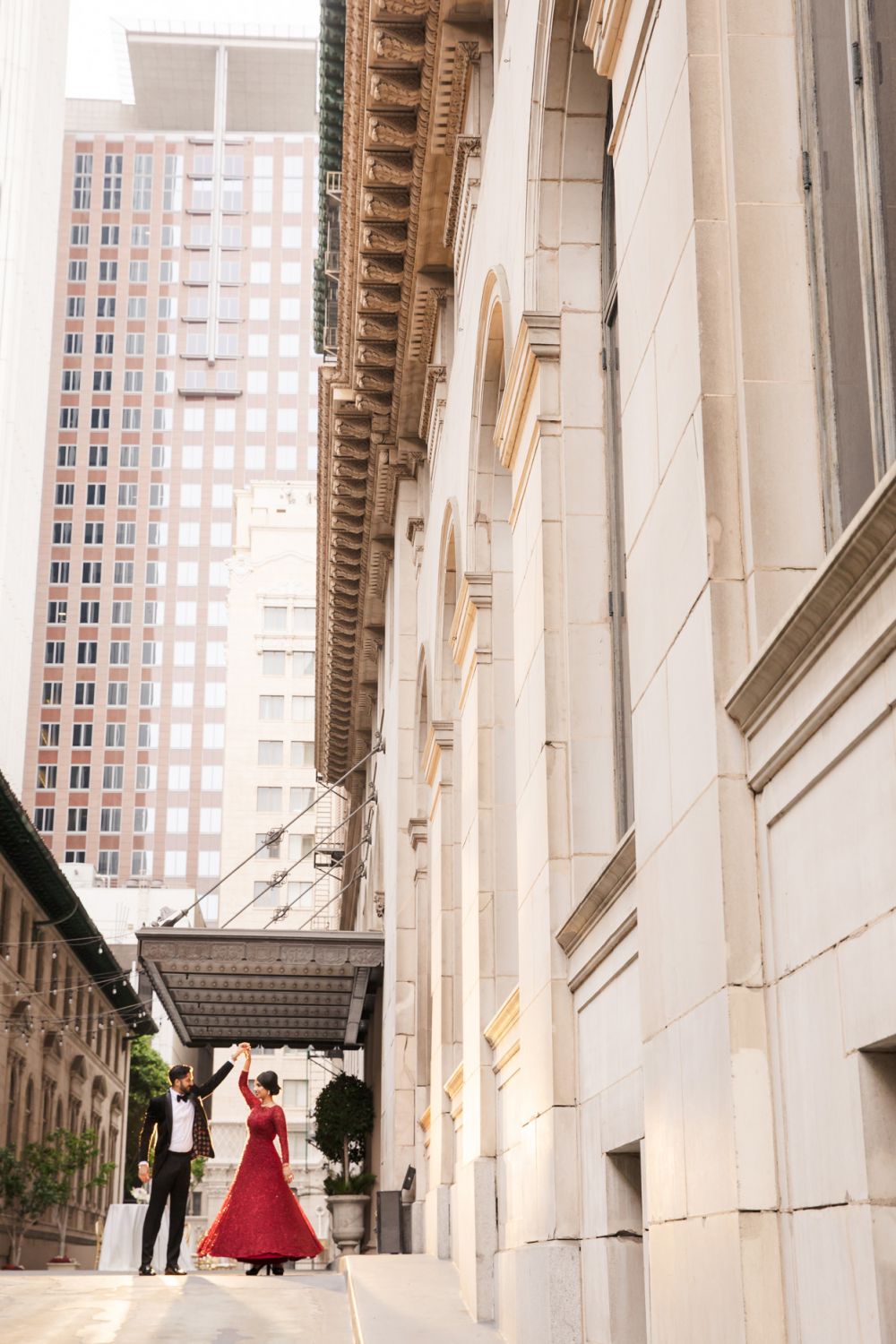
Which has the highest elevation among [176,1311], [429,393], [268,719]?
[268,719]

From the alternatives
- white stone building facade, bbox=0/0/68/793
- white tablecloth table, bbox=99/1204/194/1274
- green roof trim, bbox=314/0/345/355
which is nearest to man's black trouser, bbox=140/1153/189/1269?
white tablecloth table, bbox=99/1204/194/1274

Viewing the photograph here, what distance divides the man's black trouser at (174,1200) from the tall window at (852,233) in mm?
11696

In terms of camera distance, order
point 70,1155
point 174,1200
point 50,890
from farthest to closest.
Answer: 1. point 50,890
2. point 70,1155
3. point 174,1200

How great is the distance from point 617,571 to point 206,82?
505ft

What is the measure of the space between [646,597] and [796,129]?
1583 millimetres

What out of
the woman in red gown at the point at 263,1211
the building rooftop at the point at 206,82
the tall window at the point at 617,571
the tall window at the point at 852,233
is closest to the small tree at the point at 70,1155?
the woman in red gown at the point at 263,1211

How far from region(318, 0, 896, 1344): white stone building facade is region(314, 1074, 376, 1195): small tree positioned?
16016 millimetres

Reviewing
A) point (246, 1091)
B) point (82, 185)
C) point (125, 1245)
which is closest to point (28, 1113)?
point (125, 1245)

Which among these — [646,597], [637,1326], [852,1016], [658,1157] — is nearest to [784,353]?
[646,597]

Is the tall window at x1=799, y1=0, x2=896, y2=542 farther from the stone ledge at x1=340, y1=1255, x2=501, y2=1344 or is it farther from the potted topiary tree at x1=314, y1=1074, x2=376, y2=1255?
the potted topiary tree at x1=314, y1=1074, x2=376, y2=1255

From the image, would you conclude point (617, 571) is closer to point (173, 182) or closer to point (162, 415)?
point (162, 415)

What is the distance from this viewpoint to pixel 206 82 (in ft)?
497

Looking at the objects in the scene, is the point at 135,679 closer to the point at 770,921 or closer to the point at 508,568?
the point at 508,568

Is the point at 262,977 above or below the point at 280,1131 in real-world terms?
above
